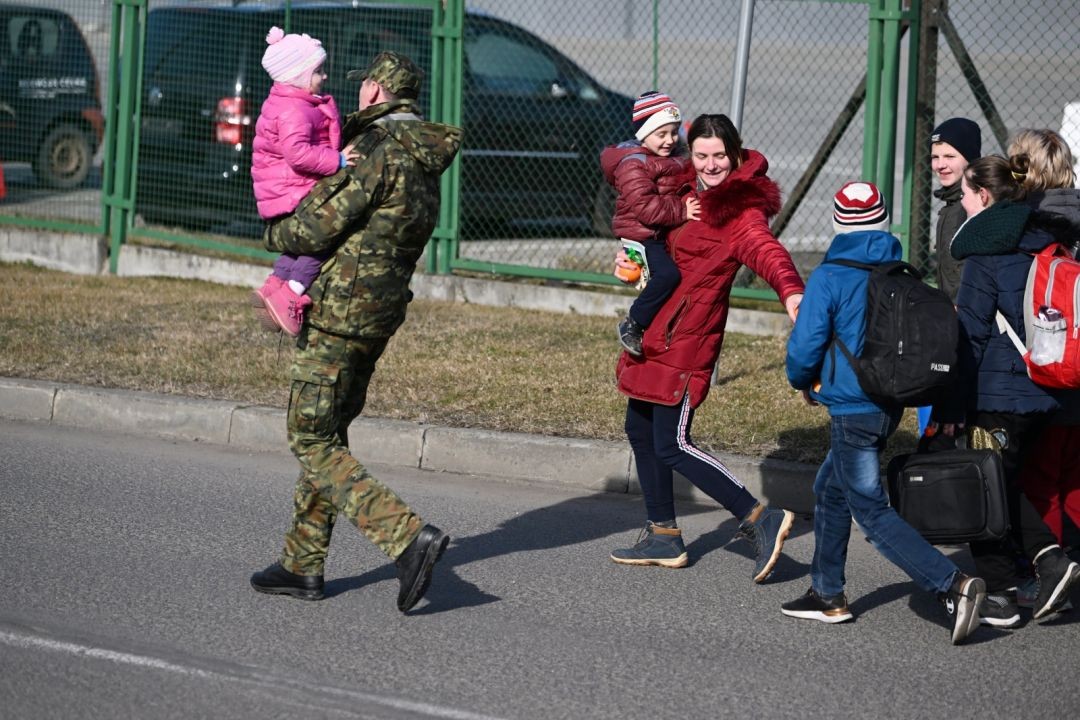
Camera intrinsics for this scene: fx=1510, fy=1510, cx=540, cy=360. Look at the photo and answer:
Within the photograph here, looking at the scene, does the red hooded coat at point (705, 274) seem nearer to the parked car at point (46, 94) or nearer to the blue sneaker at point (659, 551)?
the blue sneaker at point (659, 551)

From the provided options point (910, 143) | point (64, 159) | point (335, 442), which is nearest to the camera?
point (335, 442)

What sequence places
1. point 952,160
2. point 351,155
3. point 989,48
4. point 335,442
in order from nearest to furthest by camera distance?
point 351,155, point 335,442, point 952,160, point 989,48

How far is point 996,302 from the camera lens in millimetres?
5164

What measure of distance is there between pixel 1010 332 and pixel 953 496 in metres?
0.61

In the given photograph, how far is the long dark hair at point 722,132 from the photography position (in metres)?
5.47

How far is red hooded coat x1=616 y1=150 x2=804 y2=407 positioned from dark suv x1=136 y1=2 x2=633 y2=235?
5738 mm

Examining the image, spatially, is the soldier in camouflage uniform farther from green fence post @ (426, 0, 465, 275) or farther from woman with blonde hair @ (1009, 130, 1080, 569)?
green fence post @ (426, 0, 465, 275)

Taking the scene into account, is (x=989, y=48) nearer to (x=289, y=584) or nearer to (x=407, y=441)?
(x=407, y=441)

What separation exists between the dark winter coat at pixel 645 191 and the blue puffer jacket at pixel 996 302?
1.03 metres

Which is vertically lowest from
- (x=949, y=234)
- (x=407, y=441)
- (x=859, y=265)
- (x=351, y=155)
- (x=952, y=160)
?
(x=407, y=441)

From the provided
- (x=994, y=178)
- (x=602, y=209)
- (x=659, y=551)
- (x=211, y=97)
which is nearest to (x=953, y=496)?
(x=994, y=178)

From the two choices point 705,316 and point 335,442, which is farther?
point 705,316

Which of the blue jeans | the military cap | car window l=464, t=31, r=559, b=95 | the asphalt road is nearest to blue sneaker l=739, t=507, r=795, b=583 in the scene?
the asphalt road

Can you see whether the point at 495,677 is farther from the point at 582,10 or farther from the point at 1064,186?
the point at 582,10
